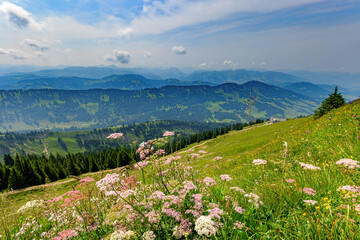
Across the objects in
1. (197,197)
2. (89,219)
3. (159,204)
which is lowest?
(89,219)

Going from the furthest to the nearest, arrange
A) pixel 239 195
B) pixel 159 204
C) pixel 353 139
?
1. pixel 353 139
2. pixel 239 195
3. pixel 159 204

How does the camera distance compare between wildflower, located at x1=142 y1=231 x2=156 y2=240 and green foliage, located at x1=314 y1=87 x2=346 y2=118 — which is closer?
wildflower, located at x1=142 y1=231 x2=156 y2=240

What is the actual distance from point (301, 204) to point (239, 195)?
1.26 m

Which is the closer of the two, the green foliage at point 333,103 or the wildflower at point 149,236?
the wildflower at point 149,236

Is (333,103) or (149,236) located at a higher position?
(149,236)

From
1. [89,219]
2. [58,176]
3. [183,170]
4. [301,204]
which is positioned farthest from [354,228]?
[58,176]

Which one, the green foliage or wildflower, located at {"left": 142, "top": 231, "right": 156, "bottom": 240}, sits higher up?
wildflower, located at {"left": 142, "top": 231, "right": 156, "bottom": 240}

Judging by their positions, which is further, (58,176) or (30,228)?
(58,176)

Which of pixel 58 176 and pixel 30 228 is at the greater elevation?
pixel 30 228

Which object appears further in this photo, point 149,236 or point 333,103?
point 333,103

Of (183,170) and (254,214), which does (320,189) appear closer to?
(254,214)

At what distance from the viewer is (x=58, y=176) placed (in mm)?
70688

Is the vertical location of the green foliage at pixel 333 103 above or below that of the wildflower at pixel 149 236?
below

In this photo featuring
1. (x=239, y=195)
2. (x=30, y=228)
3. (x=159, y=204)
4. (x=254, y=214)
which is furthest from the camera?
(x=30, y=228)
